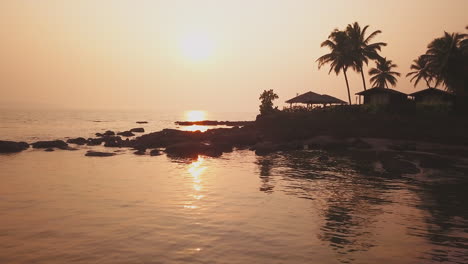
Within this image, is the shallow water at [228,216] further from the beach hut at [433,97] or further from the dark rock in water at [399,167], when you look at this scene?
the beach hut at [433,97]

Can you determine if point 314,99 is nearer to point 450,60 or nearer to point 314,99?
point 314,99

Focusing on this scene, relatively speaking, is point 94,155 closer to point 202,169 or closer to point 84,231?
point 202,169

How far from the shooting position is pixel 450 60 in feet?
140

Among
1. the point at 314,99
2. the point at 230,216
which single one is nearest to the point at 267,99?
the point at 314,99

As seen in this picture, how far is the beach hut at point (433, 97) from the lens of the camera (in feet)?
131

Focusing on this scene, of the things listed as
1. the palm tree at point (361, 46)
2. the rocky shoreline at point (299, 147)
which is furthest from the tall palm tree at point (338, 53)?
the rocky shoreline at point (299, 147)

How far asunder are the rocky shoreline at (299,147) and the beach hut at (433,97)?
22.0 ft

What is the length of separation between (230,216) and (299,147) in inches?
965

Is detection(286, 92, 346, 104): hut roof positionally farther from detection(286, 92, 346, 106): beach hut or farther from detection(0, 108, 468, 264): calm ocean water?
detection(0, 108, 468, 264): calm ocean water

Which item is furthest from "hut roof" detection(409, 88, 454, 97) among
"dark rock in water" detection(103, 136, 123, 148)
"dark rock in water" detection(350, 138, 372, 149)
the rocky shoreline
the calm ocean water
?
"dark rock in water" detection(103, 136, 123, 148)

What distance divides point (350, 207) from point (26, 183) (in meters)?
15.4

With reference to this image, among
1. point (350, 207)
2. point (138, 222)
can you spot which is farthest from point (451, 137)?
point (138, 222)

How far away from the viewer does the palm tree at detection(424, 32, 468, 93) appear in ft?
137

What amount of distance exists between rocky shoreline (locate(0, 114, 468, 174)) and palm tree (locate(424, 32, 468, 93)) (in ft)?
38.9
